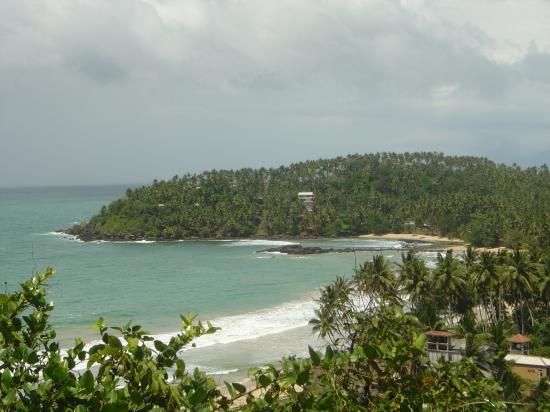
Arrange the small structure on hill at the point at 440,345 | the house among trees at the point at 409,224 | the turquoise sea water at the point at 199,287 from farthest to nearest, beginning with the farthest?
1. the house among trees at the point at 409,224
2. the turquoise sea water at the point at 199,287
3. the small structure on hill at the point at 440,345

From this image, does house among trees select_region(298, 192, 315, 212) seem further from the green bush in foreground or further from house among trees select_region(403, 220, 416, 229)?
the green bush in foreground

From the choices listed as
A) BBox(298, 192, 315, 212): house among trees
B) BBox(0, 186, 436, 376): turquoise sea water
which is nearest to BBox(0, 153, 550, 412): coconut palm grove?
BBox(298, 192, 315, 212): house among trees

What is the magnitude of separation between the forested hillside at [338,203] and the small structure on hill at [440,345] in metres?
42.3

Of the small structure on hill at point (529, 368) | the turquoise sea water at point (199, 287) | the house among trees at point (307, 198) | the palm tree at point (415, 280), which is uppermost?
the house among trees at point (307, 198)

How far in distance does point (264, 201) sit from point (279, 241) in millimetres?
14472

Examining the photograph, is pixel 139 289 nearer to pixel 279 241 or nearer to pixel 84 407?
pixel 279 241

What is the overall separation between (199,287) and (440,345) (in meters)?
26.2

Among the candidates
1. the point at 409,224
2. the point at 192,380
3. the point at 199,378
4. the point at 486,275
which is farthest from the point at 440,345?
the point at 409,224

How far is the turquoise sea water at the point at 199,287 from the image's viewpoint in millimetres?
29812

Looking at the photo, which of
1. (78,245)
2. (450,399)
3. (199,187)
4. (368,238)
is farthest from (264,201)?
(450,399)

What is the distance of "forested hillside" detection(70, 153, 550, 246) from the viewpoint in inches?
2995

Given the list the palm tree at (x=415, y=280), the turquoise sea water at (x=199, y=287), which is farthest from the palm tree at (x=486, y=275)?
the turquoise sea water at (x=199, y=287)

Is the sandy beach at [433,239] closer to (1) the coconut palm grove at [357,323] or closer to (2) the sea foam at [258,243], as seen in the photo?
(1) the coconut palm grove at [357,323]

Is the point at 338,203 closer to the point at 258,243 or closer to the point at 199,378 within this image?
the point at 258,243
